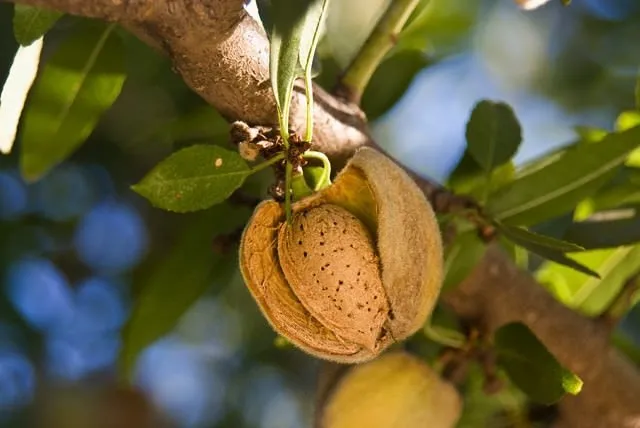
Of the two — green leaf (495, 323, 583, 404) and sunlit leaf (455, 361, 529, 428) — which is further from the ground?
green leaf (495, 323, 583, 404)

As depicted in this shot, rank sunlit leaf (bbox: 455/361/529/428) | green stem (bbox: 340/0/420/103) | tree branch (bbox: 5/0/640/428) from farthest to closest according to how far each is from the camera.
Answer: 1. sunlit leaf (bbox: 455/361/529/428)
2. green stem (bbox: 340/0/420/103)
3. tree branch (bbox: 5/0/640/428)

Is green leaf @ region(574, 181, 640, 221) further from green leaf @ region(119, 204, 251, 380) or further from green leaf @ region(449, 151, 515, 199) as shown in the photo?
green leaf @ region(119, 204, 251, 380)

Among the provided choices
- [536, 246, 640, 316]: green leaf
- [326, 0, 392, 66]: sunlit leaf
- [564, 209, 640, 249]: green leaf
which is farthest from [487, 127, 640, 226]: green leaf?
A: [326, 0, 392, 66]: sunlit leaf

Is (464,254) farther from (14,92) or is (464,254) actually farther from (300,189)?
(14,92)

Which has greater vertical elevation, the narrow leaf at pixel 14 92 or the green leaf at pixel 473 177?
the narrow leaf at pixel 14 92

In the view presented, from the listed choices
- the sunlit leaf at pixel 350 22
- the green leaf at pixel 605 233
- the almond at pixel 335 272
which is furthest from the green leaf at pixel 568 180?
the sunlit leaf at pixel 350 22

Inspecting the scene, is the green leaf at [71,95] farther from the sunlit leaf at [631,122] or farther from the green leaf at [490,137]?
the sunlit leaf at [631,122]

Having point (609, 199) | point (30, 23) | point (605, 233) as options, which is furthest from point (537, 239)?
point (30, 23)
